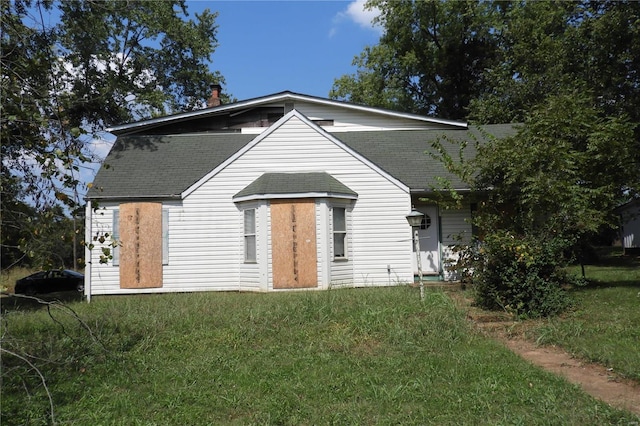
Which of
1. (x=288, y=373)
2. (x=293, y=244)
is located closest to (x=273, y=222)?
(x=293, y=244)

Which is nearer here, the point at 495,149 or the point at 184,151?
the point at 495,149

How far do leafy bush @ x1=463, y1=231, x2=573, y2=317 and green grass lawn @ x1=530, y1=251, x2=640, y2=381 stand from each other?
0.41m

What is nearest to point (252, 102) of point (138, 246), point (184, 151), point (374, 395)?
point (184, 151)

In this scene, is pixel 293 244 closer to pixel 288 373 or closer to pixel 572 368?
pixel 288 373

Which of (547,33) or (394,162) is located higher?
(547,33)

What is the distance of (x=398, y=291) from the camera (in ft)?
36.8

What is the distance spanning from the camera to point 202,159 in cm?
1570

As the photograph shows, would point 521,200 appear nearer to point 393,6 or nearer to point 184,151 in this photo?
point 184,151

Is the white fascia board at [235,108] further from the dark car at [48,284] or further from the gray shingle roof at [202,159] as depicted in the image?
the dark car at [48,284]

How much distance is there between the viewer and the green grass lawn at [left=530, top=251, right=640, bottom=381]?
20.0 feet

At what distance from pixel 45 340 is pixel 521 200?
30.4 feet

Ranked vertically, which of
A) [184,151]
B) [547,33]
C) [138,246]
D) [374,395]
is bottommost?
[374,395]

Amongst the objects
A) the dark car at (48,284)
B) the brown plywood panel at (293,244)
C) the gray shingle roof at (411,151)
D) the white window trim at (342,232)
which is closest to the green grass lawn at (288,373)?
the brown plywood panel at (293,244)

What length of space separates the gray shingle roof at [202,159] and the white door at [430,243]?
0.94 meters
